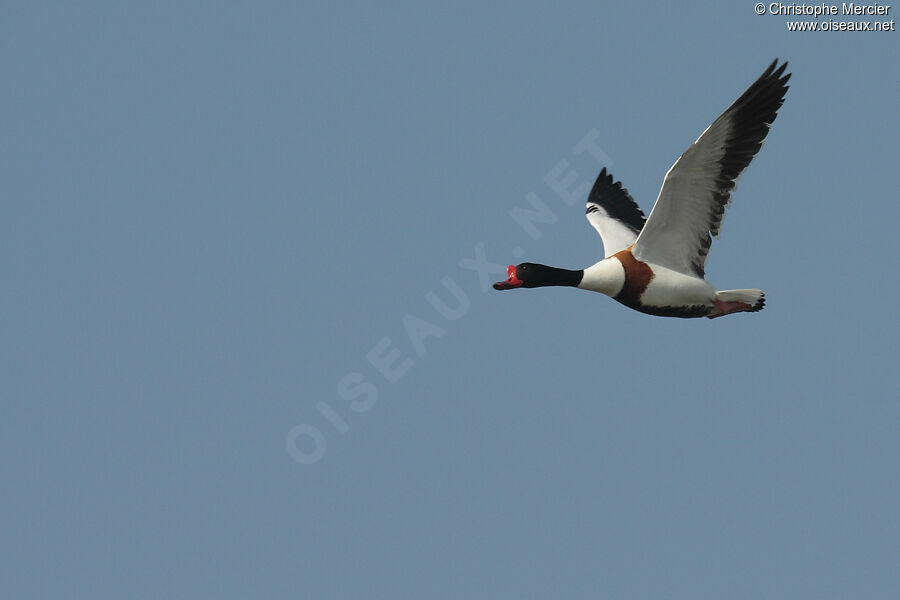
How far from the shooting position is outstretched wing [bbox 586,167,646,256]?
51.5 ft

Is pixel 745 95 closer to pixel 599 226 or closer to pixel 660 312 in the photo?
pixel 660 312

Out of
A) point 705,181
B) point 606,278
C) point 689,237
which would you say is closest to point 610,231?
point 606,278

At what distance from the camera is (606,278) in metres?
13.6

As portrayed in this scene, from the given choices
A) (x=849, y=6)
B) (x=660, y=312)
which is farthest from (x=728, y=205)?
(x=849, y=6)

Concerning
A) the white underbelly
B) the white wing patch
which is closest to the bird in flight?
the white underbelly

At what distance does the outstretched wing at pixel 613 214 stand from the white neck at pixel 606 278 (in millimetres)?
1720

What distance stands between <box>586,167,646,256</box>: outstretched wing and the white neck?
1720 millimetres

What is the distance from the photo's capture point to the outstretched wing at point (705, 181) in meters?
12.6

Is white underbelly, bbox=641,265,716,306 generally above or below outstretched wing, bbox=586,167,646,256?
below

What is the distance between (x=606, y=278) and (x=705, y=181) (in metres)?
1.63

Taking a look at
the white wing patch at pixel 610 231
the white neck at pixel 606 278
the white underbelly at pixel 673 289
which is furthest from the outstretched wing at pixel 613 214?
the white underbelly at pixel 673 289

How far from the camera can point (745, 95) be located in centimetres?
1260

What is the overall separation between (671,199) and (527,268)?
6.24 feet

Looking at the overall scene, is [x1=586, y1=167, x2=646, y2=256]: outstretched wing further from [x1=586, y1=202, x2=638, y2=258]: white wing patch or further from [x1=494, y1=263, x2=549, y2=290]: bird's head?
[x1=494, y1=263, x2=549, y2=290]: bird's head
